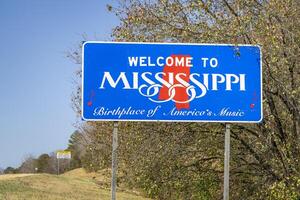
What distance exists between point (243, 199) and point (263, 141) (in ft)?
6.58

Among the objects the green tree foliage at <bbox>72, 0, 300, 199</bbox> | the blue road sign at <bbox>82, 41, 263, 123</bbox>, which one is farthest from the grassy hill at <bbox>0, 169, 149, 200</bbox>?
the blue road sign at <bbox>82, 41, 263, 123</bbox>

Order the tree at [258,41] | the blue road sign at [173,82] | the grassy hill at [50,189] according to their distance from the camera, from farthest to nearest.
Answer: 1. the grassy hill at [50,189]
2. the tree at [258,41]
3. the blue road sign at [173,82]

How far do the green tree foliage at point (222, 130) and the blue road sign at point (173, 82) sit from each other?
1698 mm

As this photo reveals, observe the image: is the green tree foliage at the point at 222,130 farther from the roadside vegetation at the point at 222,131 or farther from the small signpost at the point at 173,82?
the small signpost at the point at 173,82

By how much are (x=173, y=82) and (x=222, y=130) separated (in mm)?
3686

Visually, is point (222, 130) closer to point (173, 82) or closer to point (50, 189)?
point (173, 82)

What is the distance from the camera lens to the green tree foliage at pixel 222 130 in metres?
11.4

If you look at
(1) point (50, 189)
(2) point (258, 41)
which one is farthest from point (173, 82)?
(1) point (50, 189)

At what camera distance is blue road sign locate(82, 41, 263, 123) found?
912cm

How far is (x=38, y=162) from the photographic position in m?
115

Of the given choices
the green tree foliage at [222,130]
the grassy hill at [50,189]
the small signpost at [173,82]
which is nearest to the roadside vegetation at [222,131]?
the green tree foliage at [222,130]

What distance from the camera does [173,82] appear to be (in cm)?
→ 927

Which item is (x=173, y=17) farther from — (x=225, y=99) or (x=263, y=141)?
(x=225, y=99)

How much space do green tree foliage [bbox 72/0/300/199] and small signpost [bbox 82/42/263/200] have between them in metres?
1.69
